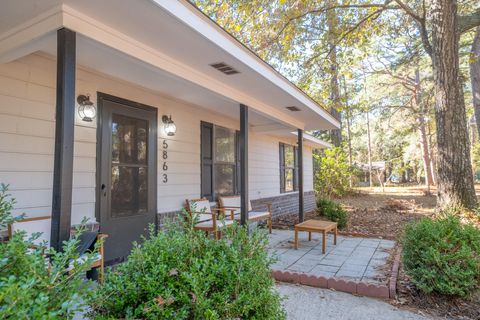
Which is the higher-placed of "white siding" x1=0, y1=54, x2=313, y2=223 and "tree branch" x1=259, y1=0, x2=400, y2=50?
"tree branch" x1=259, y1=0, x2=400, y2=50

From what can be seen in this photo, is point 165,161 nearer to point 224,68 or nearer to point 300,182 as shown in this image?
point 224,68

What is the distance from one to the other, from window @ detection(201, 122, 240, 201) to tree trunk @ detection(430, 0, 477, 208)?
4070mm

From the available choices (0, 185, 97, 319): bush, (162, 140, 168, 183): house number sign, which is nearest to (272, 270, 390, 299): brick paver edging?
(162, 140, 168, 183): house number sign

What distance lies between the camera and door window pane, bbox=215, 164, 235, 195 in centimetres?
637

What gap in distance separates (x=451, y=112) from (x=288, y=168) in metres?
4.92

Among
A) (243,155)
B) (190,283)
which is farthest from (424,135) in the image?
(190,283)

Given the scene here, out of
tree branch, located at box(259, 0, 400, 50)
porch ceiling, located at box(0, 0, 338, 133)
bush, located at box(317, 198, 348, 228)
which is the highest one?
tree branch, located at box(259, 0, 400, 50)

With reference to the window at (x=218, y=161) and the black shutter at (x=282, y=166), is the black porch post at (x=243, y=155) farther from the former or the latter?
the black shutter at (x=282, y=166)

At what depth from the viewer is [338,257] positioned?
4.58 meters

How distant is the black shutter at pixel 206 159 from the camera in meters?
5.95

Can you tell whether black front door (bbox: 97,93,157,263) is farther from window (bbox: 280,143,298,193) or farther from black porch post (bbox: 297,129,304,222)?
window (bbox: 280,143,298,193)

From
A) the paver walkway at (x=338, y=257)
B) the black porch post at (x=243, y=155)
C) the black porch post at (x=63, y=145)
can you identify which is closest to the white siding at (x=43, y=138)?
the black porch post at (x=243, y=155)

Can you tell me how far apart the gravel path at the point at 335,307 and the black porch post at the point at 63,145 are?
2024mm

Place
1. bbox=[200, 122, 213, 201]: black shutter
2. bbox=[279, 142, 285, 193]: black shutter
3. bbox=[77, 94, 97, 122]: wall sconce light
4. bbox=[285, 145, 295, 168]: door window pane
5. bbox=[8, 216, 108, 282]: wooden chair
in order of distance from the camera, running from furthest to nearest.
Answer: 1. bbox=[285, 145, 295, 168]: door window pane
2. bbox=[279, 142, 285, 193]: black shutter
3. bbox=[200, 122, 213, 201]: black shutter
4. bbox=[77, 94, 97, 122]: wall sconce light
5. bbox=[8, 216, 108, 282]: wooden chair
